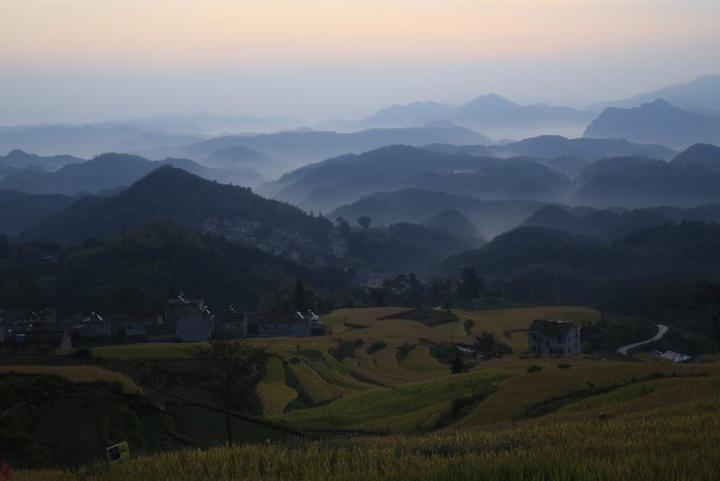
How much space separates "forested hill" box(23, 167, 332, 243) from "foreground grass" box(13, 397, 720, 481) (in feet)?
454

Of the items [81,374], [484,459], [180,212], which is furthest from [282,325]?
[180,212]

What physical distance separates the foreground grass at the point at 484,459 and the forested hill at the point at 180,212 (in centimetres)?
13851

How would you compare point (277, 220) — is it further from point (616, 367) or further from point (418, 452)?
point (418, 452)

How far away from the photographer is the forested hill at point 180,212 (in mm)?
153000

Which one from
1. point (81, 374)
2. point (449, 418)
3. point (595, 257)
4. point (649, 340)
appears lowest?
point (649, 340)

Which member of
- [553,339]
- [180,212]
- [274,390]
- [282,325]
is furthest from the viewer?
[180,212]

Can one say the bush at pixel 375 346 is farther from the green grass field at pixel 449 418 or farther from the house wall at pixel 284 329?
the house wall at pixel 284 329

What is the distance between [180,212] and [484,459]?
151403 mm

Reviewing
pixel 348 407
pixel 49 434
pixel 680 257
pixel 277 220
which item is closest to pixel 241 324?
pixel 348 407

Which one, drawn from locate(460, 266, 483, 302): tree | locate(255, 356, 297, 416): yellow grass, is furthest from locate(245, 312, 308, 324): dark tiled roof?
locate(460, 266, 483, 302): tree

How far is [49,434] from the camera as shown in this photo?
2016 cm

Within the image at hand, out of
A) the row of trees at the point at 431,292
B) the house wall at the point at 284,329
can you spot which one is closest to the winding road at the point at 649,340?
the row of trees at the point at 431,292

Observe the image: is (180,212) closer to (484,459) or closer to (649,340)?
(649,340)

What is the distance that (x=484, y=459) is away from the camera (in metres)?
10.3
